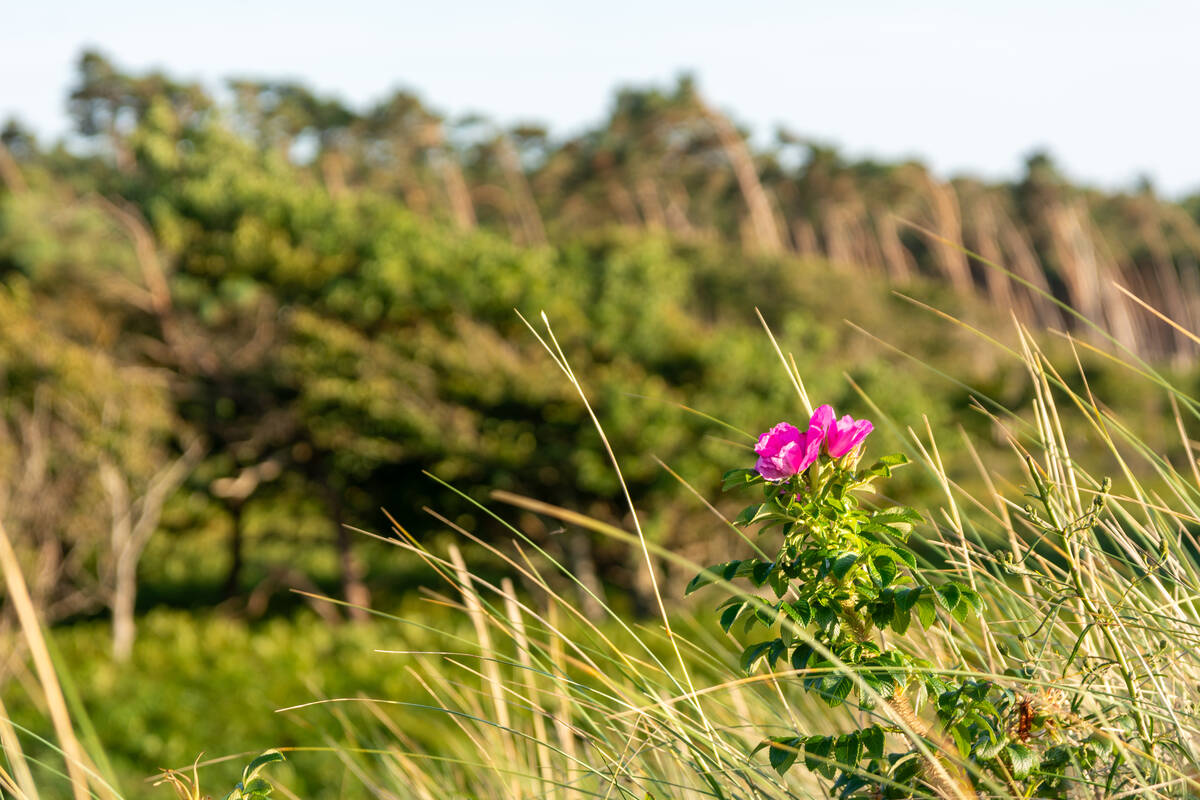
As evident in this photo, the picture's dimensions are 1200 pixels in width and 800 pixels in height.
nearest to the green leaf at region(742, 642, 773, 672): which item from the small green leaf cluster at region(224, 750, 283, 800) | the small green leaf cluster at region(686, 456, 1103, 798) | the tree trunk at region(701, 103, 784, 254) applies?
the small green leaf cluster at region(686, 456, 1103, 798)

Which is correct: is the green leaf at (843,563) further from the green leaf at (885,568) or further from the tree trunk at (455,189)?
the tree trunk at (455,189)

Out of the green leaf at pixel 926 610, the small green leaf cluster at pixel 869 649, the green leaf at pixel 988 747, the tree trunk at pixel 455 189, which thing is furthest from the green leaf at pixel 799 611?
the tree trunk at pixel 455 189

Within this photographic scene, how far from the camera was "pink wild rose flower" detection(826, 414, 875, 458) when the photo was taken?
1.10 meters

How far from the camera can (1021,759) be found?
104 cm

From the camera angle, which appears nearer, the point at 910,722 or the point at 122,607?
the point at 910,722

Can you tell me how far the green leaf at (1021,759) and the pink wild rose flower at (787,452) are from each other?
37cm

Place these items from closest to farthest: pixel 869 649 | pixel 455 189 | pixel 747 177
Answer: pixel 869 649 → pixel 455 189 → pixel 747 177

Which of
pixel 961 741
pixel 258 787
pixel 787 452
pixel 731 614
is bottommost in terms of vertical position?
pixel 258 787

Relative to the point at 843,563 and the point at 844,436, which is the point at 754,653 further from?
the point at 844,436

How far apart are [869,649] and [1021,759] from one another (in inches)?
7.3

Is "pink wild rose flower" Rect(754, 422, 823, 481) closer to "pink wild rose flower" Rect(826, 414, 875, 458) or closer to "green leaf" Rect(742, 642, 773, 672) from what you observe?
"pink wild rose flower" Rect(826, 414, 875, 458)

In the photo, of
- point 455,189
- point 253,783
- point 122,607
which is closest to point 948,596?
point 253,783

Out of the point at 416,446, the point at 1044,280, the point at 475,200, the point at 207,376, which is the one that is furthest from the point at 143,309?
the point at 1044,280

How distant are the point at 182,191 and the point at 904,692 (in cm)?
1668
